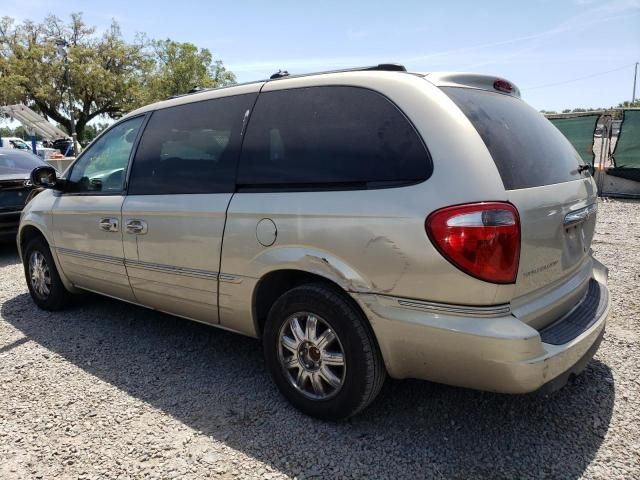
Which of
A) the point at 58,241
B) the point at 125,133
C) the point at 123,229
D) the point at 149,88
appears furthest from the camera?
the point at 149,88

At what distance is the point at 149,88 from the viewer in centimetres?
3897

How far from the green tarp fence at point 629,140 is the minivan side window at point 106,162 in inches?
444

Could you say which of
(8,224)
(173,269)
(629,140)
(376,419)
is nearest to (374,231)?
(376,419)

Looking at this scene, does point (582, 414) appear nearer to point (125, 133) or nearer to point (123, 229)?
point (123, 229)

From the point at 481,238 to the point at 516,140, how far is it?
27.6 inches

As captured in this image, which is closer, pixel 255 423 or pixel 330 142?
pixel 330 142

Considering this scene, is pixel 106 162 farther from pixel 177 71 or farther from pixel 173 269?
pixel 177 71

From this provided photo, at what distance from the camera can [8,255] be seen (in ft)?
24.1

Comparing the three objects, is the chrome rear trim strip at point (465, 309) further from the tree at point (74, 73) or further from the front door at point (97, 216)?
the tree at point (74, 73)

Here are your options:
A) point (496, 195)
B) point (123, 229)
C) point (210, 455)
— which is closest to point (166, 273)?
point (123, 229)

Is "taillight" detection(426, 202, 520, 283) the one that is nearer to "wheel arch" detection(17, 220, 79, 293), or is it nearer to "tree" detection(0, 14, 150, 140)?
"wheel arch" detection(17, 220, 79, 293)

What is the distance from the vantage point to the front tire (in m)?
2.40

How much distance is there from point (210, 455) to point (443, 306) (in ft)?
4.63

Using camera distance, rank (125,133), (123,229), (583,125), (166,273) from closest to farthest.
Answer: (166,273) < (123,229) < (125,133) < (583,125)
